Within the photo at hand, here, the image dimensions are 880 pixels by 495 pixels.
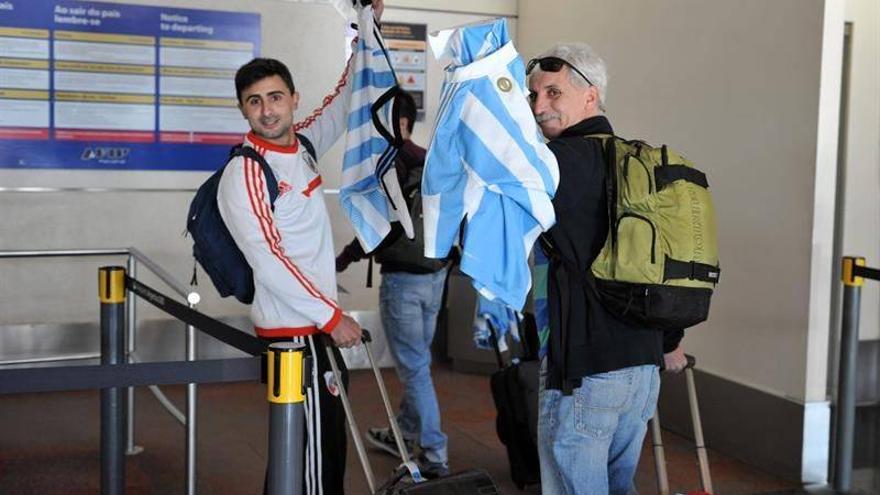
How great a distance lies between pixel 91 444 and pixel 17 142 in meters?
2.02

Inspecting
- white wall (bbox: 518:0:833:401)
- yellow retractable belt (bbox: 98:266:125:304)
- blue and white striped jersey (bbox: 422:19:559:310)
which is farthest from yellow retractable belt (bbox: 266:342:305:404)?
white wall (bbox: 518:0:833:401)

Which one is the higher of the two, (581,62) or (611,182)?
(581,62)

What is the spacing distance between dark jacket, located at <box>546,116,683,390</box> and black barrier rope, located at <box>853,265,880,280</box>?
2024 mm

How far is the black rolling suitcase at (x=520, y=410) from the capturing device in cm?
416

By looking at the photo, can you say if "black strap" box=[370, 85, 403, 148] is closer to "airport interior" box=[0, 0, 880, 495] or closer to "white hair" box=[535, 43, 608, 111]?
"airport interior" box=[0, 0, 880, 495]

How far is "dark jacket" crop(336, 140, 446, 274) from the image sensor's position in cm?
410

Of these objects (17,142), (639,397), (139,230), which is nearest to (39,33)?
(17,142)

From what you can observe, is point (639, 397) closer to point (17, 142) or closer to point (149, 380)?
point (149, 380)

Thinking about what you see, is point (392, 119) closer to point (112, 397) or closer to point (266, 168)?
point (266, 168)

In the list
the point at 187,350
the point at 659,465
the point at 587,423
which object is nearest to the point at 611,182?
the point at 587,423

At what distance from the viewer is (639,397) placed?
245 cm

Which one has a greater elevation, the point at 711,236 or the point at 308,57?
the point at 308,57

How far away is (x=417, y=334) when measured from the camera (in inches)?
173

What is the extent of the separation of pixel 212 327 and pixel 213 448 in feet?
7.67
